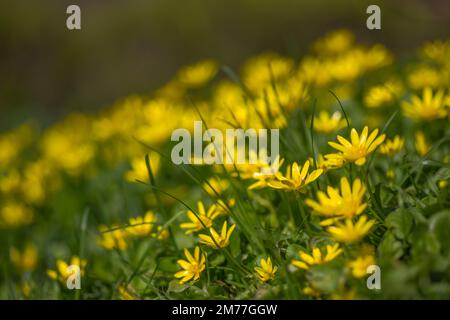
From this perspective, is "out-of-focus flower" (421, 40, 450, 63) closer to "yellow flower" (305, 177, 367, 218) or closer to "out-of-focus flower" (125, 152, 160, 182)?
"out-of-focus flower" (125, 152, 160, 182)

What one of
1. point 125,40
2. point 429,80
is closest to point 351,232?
point 429,80

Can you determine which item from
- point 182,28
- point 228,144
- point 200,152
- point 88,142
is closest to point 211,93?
point 88,142

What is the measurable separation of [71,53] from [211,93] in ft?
14.7

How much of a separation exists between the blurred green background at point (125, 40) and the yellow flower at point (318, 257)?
14.3 feet

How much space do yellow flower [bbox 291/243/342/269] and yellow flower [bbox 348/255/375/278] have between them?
0.05 meters

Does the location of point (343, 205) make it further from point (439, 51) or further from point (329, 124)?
point (439, 51)

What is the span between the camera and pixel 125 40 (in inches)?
291

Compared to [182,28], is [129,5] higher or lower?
higher

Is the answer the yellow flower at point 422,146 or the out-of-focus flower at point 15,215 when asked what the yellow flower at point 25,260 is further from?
the yellow flower at point 422,146

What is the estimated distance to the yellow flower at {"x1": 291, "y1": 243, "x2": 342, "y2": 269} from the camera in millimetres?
1314

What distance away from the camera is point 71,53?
7.60 metres

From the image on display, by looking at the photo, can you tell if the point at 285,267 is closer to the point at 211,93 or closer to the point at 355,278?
the point at 355,278

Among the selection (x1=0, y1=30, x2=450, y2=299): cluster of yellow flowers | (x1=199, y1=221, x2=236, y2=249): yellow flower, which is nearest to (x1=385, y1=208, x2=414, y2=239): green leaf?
(x1=0, y1=30, x2=450, y2=299): cluster of yellow flowers

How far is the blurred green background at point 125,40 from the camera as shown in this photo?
6316 mm
